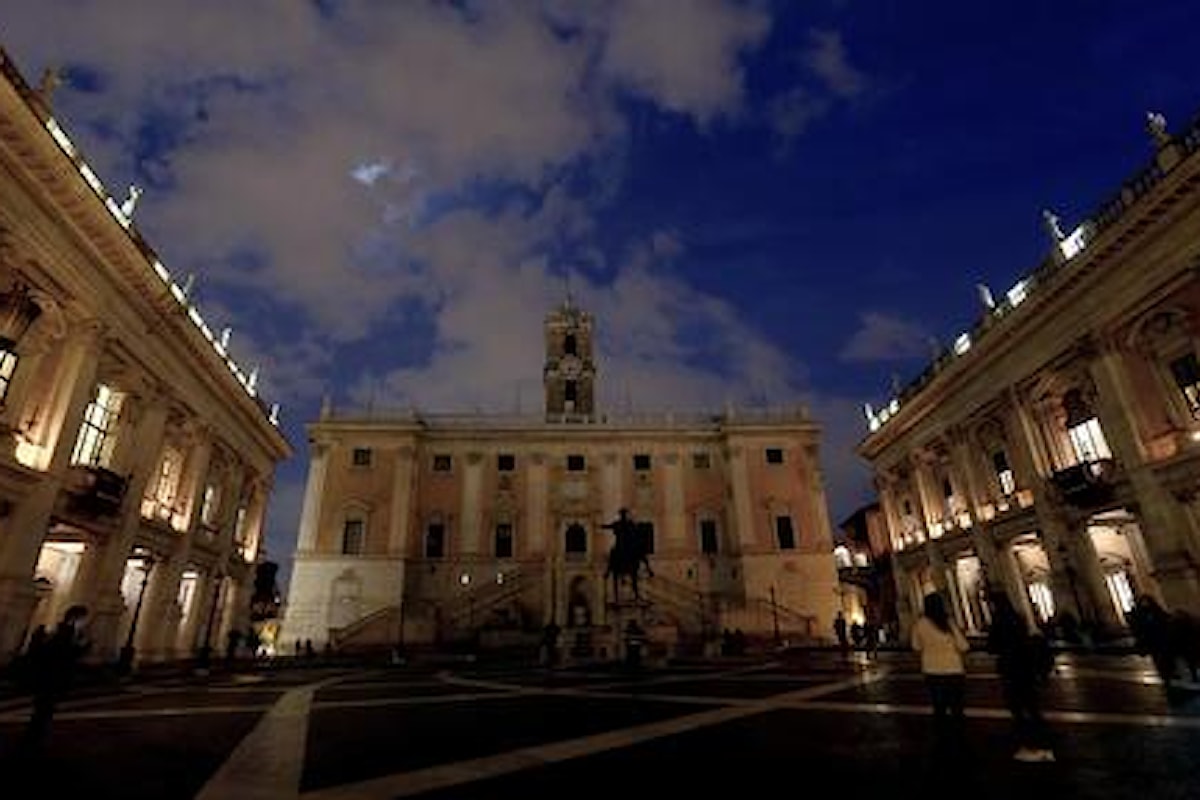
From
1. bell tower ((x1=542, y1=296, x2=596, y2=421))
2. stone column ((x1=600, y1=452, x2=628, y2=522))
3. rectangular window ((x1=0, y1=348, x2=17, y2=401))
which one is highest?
bell tower ((x1=542, y1=296, x2=596, y2=421))

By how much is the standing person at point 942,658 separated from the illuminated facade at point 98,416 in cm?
2129

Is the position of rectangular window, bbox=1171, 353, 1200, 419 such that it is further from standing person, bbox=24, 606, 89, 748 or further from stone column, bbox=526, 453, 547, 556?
stone column, bbox=526, 453, 547, 556

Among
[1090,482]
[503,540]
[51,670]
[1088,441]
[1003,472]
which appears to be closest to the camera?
[51,670]

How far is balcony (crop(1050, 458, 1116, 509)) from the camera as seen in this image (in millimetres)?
21875

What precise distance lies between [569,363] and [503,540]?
2148 centimetres

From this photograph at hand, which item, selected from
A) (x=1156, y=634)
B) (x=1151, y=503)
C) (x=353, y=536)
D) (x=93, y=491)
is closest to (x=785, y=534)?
(x=1151, y=503)

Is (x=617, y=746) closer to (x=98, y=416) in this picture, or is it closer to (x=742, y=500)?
(x=98, y=416)

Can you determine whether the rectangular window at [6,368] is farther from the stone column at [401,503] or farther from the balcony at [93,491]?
the stone column at [401,503]

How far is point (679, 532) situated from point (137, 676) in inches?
1252

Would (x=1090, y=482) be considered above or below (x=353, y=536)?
below

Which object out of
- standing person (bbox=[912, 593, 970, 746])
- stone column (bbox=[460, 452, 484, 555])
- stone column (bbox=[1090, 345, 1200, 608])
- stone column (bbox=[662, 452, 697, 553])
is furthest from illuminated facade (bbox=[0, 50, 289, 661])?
stone column (bbox=[1090, 345, 1200, 608])

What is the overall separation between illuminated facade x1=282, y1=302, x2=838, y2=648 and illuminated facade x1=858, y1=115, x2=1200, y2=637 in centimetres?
1101

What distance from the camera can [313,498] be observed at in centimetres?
4175

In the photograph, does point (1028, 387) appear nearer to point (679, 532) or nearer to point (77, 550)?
point (679, 532)
